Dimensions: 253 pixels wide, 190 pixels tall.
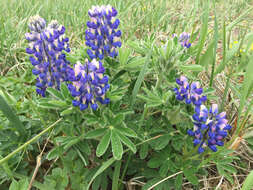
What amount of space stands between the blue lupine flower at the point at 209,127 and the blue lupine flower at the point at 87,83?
0.61 meters

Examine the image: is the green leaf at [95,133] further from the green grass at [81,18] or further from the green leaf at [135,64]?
the green grass at [81,18]

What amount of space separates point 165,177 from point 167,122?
39 centimetres

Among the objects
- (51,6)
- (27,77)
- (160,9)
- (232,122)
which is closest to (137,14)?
(160,9)

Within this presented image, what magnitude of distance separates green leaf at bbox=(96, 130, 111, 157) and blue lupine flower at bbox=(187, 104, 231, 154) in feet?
1.69

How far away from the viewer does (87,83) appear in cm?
163

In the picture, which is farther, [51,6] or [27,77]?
[51,6]

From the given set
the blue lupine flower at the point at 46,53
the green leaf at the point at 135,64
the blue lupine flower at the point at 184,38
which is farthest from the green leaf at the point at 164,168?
the blue lupine flower at the point at 184,38

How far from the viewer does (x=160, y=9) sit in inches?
158

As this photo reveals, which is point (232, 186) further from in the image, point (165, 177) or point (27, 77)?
point (27, 77)

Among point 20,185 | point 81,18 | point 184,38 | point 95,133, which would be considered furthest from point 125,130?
point 81,18

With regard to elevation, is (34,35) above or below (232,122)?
above

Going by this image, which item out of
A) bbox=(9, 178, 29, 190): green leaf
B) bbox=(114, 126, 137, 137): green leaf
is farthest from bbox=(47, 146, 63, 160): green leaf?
bbox=(114, 126, 137, 137): green leaf

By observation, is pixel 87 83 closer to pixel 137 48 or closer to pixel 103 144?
pixel 103 144

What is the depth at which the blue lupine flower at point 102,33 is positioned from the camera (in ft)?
6.43
